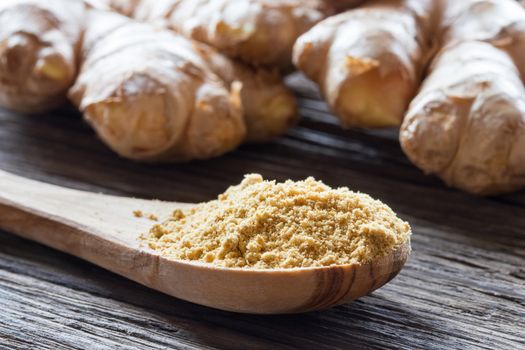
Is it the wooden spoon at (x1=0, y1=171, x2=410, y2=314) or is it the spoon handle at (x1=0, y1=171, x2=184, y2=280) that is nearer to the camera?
the wooden spoon at (x1=0, y1=171, x2=410, y2=314)

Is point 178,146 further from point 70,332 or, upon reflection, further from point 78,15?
point 70,332

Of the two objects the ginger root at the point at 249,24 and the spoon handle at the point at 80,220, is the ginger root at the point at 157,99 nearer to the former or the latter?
the ginger root at the point at 249,24

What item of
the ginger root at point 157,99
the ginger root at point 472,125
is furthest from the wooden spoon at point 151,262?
the ginger root at point 472,125

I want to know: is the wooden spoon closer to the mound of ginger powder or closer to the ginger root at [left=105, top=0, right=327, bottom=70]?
the mound of ginger powder

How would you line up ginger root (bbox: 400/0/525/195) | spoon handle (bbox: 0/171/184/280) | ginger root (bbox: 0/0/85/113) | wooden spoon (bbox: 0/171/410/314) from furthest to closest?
ginger root (bbox: 0/0/85/113)
ginger root (bbox: 400/0/525/195)
spoon handle (bbox: 0/171/184/280)
wooden spoon (bbox: 0/171/410/314)

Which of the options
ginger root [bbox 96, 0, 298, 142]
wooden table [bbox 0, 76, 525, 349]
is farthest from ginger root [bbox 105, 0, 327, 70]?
wooden table [bbox 0, 76, 525, 349]

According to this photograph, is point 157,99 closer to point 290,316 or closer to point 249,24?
point 249,24

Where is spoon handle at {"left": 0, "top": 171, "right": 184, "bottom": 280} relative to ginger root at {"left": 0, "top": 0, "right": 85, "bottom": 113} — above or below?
below

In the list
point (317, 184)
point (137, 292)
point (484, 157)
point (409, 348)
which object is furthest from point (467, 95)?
point (137, 292)
